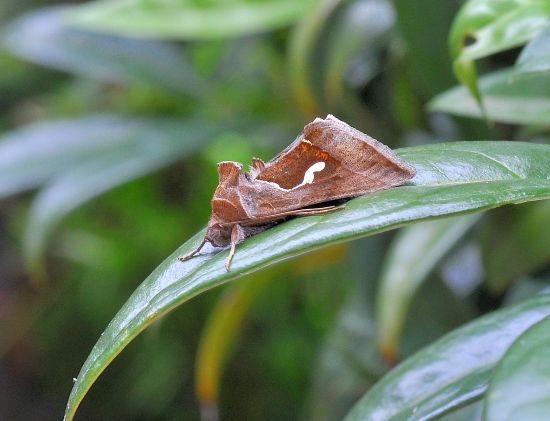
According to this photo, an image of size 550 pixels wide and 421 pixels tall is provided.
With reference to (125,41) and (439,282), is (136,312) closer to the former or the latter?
(439,282)

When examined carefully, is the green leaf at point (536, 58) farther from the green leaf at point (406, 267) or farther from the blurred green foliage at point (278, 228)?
the green leaf at point (406, 267)

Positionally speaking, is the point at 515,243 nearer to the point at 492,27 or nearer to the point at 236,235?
the point at 492,27

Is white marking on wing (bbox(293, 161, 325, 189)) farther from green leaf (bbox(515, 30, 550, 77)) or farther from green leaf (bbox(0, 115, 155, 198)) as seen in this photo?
green leaf (bbox(0, 115, 155, 198))

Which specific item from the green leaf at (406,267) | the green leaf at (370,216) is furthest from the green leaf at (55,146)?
the green leaf at (370,216)

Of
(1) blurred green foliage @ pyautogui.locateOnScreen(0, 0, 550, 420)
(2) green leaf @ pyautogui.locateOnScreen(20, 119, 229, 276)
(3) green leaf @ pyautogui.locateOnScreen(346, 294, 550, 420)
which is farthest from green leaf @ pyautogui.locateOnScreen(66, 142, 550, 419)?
(2) green leaf @ pyautogui.locateOnScreen(20, 119, 229, 276)

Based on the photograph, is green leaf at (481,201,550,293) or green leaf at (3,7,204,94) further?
green leaf at (3,7,204,94)

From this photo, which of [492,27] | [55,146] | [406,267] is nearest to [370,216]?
A: [492,27]

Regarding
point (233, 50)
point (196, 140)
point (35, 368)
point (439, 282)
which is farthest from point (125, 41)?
point (35, 368)
